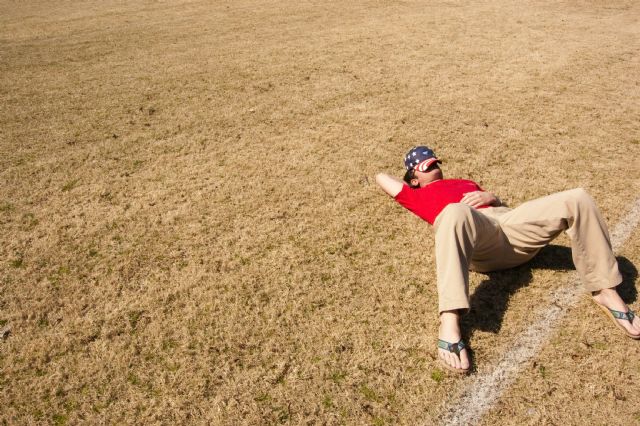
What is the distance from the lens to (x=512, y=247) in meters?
3.89

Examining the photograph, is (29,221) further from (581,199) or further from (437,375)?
(581,199)

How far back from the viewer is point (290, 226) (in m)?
4.80

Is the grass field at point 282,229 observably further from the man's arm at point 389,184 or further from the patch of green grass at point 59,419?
the man's arm at point 389,184

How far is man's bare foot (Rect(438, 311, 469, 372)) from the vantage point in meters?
3.26

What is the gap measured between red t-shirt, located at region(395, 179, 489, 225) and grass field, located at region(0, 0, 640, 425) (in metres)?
0.30

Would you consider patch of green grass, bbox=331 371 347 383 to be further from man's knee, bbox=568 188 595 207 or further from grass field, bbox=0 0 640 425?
man's knee, bbox=568 188 595 207

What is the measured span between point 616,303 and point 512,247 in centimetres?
84

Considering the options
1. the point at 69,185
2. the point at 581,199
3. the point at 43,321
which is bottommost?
the point at 43,321

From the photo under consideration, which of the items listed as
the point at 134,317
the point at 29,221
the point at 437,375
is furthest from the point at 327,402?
the point at 29,221

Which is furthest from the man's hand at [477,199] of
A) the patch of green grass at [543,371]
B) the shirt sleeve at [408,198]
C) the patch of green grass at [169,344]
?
the patch of green grass at [169,344]

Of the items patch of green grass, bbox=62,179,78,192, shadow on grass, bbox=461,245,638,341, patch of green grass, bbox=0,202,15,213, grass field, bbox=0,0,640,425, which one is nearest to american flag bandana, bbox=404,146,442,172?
grass field, bbox=0,0,640,425

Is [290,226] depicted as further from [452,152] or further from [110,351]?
[452,152]

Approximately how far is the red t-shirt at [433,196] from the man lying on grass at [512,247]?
1.17ft

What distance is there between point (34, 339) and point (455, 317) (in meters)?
3.15
